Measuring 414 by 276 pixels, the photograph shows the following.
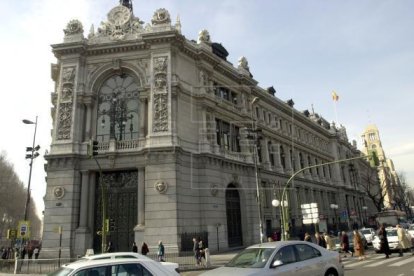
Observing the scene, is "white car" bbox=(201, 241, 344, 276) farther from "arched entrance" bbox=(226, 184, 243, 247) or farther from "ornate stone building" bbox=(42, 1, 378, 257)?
"arched entrance" bbox=(226, 184, 243, 247)

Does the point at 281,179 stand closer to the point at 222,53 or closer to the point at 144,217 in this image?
the point at 222,53

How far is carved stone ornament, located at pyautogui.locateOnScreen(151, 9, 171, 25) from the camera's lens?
98.4 feet

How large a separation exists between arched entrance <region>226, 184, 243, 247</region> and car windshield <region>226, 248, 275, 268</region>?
903 inches

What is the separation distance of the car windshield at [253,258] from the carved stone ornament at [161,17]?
82.5ft

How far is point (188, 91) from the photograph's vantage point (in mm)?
30594

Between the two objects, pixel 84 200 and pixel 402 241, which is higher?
pixel 84 200

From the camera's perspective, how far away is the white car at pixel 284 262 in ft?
26.3

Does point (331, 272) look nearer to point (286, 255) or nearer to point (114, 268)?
point (286, 255)

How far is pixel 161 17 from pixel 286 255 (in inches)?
1031

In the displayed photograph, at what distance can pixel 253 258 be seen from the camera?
28.6 feet

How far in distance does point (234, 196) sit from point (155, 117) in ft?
38.4

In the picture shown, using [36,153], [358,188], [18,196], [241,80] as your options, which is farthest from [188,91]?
[358,188]

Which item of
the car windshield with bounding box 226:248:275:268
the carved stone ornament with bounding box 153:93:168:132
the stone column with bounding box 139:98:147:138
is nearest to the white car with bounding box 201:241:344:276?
the car windshield with bounding box 226:248:275:268

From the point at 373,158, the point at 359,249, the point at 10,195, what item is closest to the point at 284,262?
the point at 359,249
